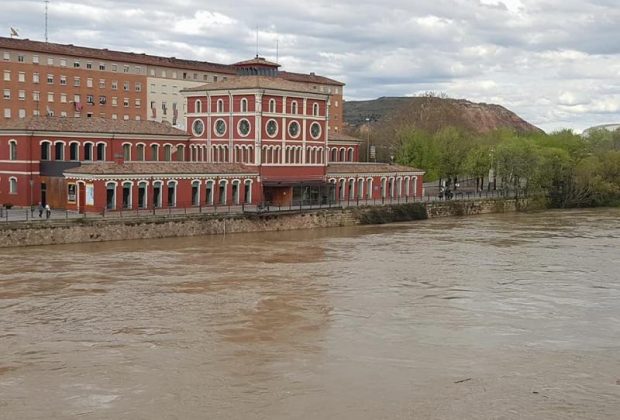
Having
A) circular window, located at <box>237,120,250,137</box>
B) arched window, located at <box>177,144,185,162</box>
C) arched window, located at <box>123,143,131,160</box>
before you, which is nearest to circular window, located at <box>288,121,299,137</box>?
circular window, located at <box>237,120,250,137</box>

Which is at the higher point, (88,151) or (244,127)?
(244,127)

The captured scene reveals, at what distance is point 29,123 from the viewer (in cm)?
5441

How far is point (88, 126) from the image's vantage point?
57875 mm

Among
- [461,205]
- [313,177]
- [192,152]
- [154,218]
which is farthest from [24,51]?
[461,205]

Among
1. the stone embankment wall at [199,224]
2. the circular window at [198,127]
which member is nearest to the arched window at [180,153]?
the circular window at [198,127]

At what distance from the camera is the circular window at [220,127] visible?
62.5 metres

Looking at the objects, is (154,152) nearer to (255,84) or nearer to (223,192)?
(223,192)

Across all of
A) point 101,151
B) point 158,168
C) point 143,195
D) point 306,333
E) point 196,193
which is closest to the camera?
point 306,333

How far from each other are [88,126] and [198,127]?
976cm

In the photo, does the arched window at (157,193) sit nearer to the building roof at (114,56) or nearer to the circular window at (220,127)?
the circular window at (220,127)

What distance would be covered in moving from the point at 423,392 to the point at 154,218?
3103cm

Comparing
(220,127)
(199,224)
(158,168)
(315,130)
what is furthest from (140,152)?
(315,130)

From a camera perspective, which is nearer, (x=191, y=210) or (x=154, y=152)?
(x=191, y=210)

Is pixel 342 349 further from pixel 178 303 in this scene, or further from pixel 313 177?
pixel 313 177
